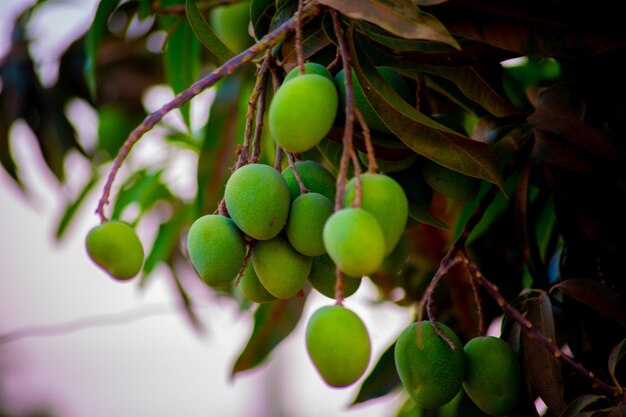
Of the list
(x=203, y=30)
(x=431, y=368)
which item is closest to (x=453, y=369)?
(x=431, y=368)

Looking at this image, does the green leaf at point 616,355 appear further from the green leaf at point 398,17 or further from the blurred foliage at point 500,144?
the green leaf at point 398,17

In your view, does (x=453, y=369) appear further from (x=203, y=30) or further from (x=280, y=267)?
(x=203, y=30)

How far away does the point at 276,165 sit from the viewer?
0.52 meters

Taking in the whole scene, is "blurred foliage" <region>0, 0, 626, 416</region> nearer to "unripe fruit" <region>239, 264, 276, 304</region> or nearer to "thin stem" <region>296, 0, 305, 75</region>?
"thin stem" <region>296, 0, 305, 75</region>

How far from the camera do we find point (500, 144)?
0.74 meters

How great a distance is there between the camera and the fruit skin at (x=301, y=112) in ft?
1.38

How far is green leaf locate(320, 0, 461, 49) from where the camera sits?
446mm

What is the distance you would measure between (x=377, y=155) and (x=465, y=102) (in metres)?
0.17

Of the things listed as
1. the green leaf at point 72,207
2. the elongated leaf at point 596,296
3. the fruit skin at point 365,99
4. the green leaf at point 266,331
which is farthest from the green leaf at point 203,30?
the green leaf at point 72,207

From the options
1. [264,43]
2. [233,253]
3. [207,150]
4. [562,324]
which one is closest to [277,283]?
[233,253]

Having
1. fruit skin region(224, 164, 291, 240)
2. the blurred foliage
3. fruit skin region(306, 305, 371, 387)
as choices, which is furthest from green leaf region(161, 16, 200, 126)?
fruit skin region(306, 305, 371, 387)

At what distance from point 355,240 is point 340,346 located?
6 centimetres

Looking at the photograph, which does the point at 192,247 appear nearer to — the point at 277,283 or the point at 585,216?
the point at 277,283

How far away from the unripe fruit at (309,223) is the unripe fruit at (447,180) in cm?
17
